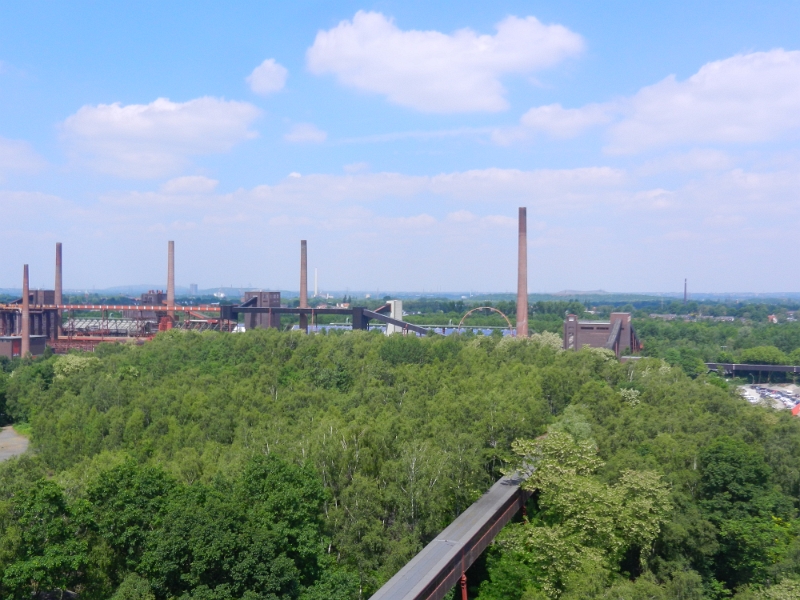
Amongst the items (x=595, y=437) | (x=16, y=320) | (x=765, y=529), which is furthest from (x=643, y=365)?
(x=16, y=320)

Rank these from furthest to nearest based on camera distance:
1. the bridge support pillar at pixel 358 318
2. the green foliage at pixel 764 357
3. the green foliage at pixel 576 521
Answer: the green foliage at pixel 764 357
the bridge support pillar at pixel 358 318
the green foliage at pixel 576 521

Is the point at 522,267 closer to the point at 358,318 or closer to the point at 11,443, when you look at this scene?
the point at 358,318

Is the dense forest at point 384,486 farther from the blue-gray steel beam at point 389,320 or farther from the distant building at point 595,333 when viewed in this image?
the blue-gray steel beam at point 389,320

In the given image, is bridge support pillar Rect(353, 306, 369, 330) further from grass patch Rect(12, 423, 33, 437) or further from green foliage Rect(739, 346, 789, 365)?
green foliage Rect(739, 346, 789, 365)

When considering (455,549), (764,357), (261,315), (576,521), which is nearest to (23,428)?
(261,315)

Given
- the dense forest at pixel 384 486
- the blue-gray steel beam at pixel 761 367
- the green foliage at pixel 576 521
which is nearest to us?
the dense forest at pixel 384 486

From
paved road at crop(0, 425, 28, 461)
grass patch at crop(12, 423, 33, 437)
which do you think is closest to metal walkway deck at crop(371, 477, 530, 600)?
paved road at crop(0, 425, 28, 461)

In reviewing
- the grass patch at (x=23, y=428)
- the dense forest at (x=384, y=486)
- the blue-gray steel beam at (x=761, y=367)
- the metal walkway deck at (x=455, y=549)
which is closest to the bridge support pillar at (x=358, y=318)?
the dense forest at (x=384, y=486)

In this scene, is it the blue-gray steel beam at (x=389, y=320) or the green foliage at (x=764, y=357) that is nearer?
the blue-gray steel beam at (x=389, y=320)
